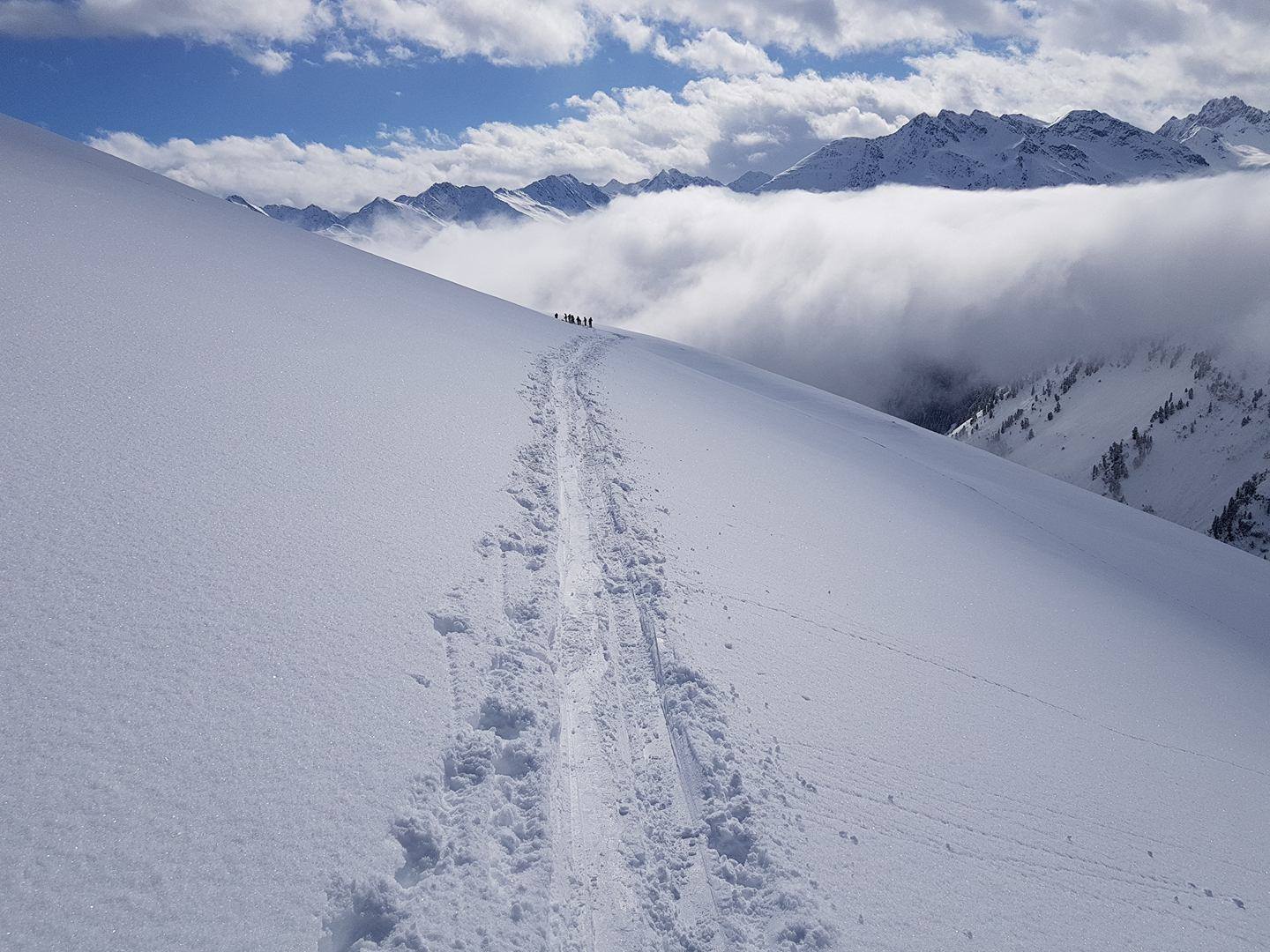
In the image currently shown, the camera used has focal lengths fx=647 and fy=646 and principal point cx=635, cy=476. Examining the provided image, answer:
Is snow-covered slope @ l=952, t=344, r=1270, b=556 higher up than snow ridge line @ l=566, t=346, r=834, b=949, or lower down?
higher up

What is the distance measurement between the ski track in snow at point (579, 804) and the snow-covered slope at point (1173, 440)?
147231 mm

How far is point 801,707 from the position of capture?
6535mm

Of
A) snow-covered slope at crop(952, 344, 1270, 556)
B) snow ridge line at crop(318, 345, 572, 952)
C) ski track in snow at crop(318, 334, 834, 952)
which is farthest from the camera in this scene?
snow-covered slope at crop(952, 344, 1270, 556)

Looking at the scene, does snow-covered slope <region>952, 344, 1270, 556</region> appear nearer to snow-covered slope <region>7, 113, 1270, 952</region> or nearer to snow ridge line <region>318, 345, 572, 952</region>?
snow-covered slope <region>7, 113, 1270, 952</region>

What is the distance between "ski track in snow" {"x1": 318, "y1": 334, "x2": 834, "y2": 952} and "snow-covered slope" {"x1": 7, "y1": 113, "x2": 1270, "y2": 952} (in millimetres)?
28

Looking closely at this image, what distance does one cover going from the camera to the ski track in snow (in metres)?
4.15

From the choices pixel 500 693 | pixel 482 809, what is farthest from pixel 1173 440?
pixel 482 809

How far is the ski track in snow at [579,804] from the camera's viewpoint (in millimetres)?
4148

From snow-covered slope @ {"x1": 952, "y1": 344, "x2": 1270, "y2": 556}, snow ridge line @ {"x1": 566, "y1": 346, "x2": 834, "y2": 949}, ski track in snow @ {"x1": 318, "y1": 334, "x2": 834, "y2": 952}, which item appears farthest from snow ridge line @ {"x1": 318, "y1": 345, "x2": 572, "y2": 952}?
snow-covered slope @ {"x1": 952, "y1": 344, "x2": 1270, "y2": 556}

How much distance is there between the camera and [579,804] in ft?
16.8

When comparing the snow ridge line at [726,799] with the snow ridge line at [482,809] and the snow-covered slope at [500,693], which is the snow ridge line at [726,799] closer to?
the snow-covered slope at [500,693]

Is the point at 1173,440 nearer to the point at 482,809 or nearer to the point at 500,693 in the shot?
the point at 500,693

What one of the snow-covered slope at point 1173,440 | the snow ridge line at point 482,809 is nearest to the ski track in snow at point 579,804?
the snow ridge line at point 482,809

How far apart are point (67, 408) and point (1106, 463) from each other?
7315 inches
